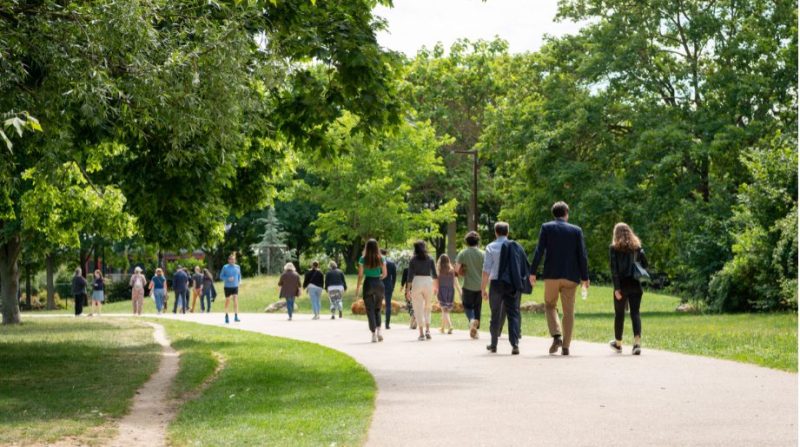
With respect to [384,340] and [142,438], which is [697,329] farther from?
[142,438]

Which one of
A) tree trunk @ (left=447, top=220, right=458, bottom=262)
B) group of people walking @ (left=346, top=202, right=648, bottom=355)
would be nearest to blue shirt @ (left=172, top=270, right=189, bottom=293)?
tree trunk @ (left=447, top=220, right=458, bottom=262)

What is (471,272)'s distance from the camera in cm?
1938

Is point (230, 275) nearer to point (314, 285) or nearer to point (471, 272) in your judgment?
point (314, 285)

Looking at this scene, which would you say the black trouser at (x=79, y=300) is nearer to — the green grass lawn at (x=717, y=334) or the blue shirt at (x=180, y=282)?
the blue shirt at (x=180, y=282)

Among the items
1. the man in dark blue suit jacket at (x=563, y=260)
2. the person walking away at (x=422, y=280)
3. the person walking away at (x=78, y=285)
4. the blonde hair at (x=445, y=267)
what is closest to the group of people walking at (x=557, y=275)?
the man in dark blue suit jacket at (x=563, y=260)

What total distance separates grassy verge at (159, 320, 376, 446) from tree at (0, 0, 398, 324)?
8.38 ft

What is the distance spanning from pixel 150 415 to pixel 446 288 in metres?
11.4

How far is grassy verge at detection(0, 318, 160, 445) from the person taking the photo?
984 cm

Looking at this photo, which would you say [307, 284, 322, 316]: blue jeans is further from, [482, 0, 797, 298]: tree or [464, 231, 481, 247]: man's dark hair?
[464, 231, 481, 247]: man's dark hair

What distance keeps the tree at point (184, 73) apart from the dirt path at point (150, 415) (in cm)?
250

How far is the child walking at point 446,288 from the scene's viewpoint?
70.5 ft

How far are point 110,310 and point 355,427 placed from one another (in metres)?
44.8

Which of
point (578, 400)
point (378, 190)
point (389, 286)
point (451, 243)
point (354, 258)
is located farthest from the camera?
point (354, 258)

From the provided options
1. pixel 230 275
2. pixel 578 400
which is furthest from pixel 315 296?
pixel 578 400
